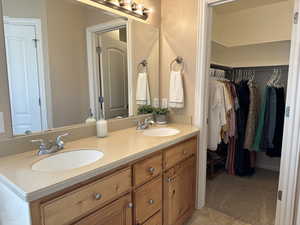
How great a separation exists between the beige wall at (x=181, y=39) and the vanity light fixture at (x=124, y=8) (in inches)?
10.7

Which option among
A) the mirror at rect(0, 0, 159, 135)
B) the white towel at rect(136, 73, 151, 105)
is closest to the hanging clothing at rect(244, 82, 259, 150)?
the white towel at rect(136, 73, 151, 105)

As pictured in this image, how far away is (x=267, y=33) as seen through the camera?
106 inches

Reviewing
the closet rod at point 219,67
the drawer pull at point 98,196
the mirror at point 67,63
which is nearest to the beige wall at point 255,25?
the closet rod at point 219,67

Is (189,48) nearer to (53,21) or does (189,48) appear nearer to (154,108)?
(154,108)

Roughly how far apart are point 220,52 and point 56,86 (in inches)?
100.0

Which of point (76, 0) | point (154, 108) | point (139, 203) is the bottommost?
point (139, 203)

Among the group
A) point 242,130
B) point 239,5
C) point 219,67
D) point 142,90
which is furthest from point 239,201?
point 239,5

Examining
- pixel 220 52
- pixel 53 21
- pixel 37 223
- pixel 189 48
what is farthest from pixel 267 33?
pixel 37 223

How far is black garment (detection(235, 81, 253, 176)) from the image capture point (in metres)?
2.73

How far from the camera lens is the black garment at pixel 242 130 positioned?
273 cm

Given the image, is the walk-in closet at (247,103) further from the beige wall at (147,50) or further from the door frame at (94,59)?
the door frame at (94,59)

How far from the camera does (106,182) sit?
1.05 meters

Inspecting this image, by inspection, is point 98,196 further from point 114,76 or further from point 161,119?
point 161,119

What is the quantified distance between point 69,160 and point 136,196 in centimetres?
50
